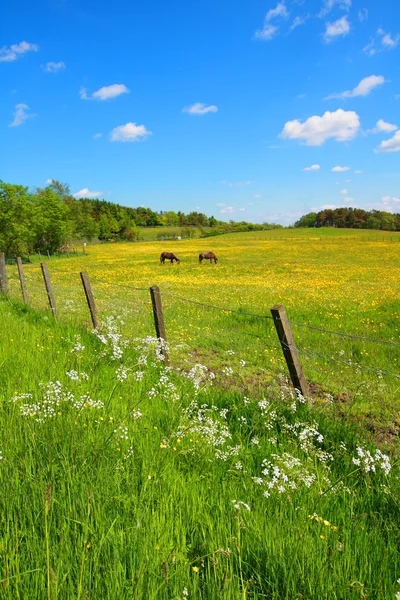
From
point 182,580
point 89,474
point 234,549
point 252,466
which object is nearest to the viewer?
point 182,580

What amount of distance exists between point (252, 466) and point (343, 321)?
399 inches

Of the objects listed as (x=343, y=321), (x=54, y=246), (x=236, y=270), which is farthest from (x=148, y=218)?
(x=343, y=321)

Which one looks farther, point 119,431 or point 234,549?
point 119,431

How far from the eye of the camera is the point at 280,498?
2.49 metres

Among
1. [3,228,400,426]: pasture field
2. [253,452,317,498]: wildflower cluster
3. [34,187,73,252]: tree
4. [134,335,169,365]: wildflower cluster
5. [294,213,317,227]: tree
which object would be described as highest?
[294,213,317,227]: tree

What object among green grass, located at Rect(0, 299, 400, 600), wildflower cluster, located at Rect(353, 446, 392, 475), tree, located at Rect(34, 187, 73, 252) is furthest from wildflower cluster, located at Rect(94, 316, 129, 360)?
tree, located at Rect(34, 187, 73, 252)

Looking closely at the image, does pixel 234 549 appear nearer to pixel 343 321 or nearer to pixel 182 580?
pixel 182 580

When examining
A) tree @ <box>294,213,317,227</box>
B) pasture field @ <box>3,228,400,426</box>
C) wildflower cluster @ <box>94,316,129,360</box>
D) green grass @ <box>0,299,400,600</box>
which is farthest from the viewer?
tree @ <box>294,213,317,227</box>

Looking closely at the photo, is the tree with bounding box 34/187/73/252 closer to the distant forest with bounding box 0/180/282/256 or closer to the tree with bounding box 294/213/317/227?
the distant forest with bounding box 0/180/282/256

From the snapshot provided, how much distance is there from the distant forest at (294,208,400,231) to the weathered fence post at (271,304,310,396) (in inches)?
5588

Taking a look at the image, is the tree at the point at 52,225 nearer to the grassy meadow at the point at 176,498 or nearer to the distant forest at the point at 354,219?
the grassy meadow at the point at 176,498

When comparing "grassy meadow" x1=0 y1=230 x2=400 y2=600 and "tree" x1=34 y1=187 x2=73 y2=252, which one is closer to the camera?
"grassy meadow" x1=0 y1=230 x2=400 y2=600

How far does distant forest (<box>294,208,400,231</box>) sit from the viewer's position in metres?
130

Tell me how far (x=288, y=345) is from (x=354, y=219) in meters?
153
